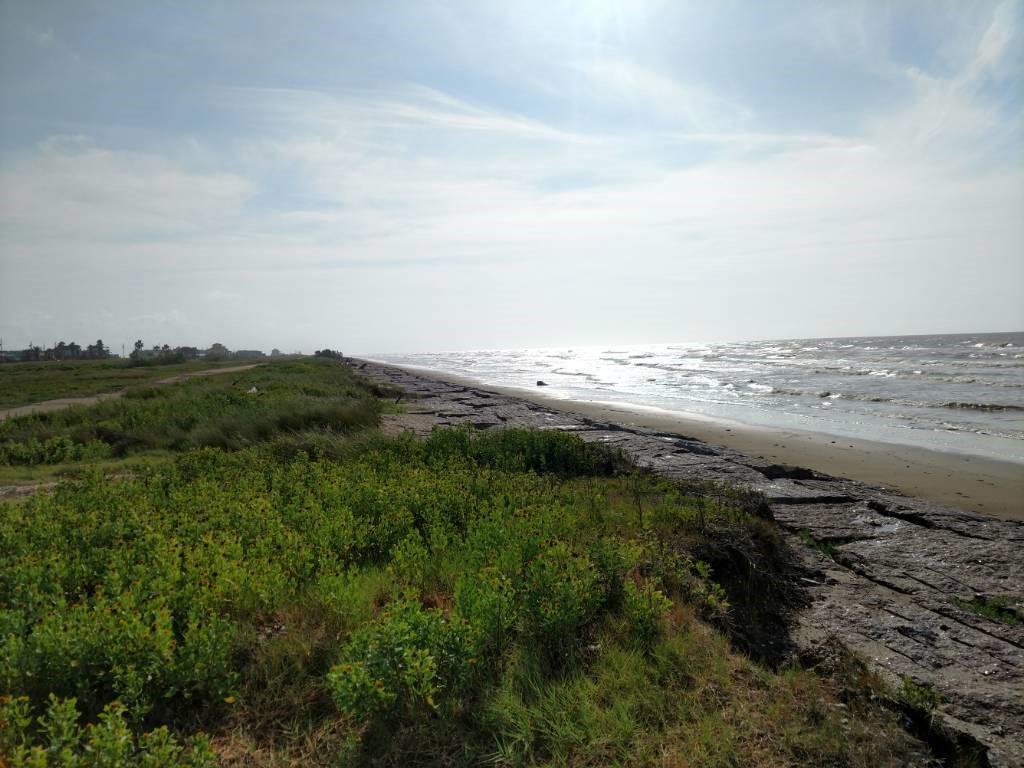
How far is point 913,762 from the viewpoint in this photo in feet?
8.68

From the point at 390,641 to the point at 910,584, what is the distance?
13.8 ft

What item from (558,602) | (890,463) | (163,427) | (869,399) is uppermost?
(163,427)

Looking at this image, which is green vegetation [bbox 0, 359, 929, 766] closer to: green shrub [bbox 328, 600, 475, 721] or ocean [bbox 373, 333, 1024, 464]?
green shrub [bbox 328, 600, 475, 721]

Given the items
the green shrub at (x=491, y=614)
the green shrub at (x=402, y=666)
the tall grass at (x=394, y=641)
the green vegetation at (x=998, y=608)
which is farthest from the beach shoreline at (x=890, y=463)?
the green shrub at (x=402, y=666)

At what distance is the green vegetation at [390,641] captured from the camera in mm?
2615

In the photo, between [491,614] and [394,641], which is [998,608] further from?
[394,641]

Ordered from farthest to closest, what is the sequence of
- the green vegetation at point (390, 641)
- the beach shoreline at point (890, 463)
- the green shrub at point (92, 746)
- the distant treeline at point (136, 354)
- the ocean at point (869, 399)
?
1. the distant treeline at point (136, 354)
2. the ocean at point (869, 399)
3. the beach shoreline at point (890, 463)
4. the green vegetation at point (390, 641)
5. the green shrub at point (92, 746)

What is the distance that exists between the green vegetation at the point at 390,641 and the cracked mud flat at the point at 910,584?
0.52 metres

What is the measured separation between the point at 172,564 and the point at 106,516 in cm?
173

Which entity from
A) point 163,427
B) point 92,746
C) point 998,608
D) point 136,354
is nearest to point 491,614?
point 92,746

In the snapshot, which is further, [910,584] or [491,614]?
[910,584]

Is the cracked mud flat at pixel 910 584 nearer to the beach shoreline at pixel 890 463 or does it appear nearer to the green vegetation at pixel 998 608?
the green vegetation at pixel 998 608

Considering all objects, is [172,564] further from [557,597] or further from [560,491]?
[560,491]

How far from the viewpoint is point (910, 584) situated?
4.73m
